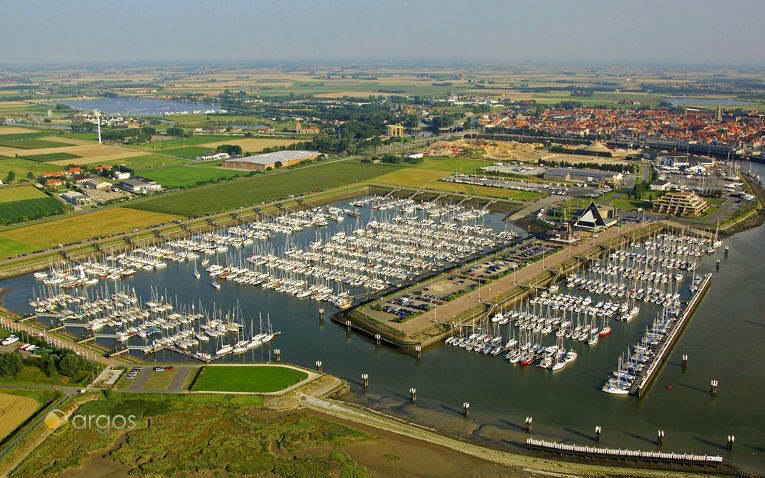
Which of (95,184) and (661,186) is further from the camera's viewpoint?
(95,184)

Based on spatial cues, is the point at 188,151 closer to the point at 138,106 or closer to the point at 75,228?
the point at 75,228

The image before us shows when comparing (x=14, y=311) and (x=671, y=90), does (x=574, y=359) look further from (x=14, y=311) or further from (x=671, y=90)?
(x=671, y=90)

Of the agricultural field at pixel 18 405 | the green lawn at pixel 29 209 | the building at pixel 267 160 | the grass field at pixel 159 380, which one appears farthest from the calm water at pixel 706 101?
the agricultural field at pixel 18 405

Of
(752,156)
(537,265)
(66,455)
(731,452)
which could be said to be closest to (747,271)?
(537,265)

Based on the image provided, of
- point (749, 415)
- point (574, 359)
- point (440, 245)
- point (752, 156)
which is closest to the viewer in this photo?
point (749, 415)

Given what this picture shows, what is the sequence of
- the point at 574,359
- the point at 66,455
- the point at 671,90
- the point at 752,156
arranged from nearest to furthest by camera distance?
the point at 66,455, the point at 574,359, the point at 752,156, the point at 671,90

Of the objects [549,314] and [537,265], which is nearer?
[549,314]

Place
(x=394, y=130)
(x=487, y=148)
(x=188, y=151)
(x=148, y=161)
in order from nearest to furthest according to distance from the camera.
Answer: (x=148, y=161)
(x=188, y=151)
(x=487, y=148)
(x=394, y=130)

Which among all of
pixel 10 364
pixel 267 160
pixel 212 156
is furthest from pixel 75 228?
pixel 212 156
